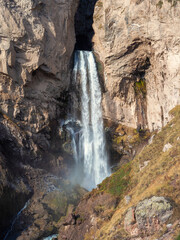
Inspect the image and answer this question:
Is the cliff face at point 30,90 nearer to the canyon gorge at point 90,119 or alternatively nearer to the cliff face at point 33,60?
the cliff face at point 33,60

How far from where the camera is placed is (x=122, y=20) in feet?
115

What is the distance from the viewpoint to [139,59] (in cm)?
3538

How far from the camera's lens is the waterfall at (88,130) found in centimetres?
3453

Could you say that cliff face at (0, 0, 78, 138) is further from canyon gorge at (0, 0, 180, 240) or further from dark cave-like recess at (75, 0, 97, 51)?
dark cave-like recess at (75, 0, 97, 51)

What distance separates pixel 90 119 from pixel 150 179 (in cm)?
1923

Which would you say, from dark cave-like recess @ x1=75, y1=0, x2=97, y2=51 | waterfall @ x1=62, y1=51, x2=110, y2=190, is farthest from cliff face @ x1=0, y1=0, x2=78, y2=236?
dark cave-like recess @ x1=75, y1=0, x2=97, y2=51

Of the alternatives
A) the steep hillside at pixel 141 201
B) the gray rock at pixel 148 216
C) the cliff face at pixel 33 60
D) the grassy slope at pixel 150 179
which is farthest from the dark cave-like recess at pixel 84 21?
the gray rock at pixel 148 216

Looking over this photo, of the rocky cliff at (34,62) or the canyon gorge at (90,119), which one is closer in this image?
the canyon gorge at (90,119)

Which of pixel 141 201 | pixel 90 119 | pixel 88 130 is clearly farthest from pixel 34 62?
pixel 141 201

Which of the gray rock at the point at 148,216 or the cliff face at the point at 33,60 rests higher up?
the cliff face at the point at 33,60

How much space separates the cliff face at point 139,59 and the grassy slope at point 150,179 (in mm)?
8131

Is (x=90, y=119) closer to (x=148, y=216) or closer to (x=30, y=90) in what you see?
(x=30, y=90)

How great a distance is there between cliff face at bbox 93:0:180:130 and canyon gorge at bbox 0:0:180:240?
0.15 m

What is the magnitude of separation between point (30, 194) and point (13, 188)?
2.61m
